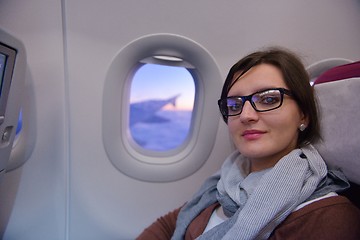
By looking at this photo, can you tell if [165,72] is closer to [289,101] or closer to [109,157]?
[109,157]

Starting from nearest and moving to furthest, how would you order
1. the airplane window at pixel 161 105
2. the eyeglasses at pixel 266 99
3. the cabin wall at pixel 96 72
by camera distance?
1. the eyeglasses at pixel 266 99
2. the cabin wall at pixel 96 72
3. the airplane window at pixel 161 105

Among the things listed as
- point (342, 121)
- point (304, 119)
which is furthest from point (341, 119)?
point (304, 119)

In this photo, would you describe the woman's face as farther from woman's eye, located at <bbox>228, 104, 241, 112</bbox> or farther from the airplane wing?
the airplane wing

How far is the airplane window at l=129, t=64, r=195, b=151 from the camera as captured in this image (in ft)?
4.85

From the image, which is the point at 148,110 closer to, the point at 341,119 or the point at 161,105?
the point at 161,105

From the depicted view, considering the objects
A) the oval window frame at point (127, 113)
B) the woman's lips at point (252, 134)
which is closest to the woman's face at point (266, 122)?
the woman's lips at point (252, 134)

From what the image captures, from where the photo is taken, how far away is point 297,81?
0.93 m

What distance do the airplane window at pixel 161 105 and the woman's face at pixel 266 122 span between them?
58cm

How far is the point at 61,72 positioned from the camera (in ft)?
4.20

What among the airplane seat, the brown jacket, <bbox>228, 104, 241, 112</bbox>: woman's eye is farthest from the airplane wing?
the brown jacket

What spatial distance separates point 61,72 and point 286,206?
1.17m

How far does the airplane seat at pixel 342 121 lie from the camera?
760 mm

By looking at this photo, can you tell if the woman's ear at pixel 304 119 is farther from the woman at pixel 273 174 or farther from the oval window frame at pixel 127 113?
the oval window frame at pixel 127 113

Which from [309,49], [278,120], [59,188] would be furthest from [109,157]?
[309,49]
